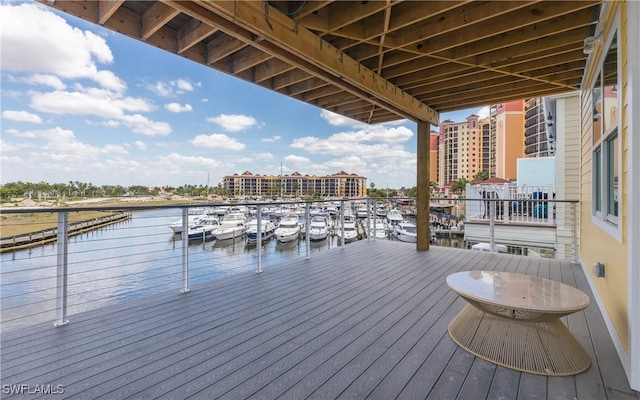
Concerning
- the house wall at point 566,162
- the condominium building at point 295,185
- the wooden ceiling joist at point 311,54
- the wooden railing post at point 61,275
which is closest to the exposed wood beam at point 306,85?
the wooden ceiling joist at point 311,54

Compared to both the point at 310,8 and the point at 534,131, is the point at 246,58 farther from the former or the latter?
the point at 534,131

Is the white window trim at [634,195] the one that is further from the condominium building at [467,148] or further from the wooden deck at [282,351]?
the condominium building at [467,148]

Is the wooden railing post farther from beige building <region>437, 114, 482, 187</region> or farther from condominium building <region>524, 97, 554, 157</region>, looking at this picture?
beige building <region>437, 114, 482, 187</region>

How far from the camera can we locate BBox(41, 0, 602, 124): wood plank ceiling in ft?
7.48

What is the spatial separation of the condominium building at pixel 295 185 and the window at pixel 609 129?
1493 centimetres

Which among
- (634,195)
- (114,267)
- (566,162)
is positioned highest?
(566,162)

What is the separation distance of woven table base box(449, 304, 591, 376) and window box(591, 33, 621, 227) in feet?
2.98

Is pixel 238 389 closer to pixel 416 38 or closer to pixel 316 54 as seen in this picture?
pixel 316 54

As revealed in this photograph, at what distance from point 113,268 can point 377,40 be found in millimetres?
7841

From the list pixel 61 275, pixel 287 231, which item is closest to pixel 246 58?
pixel 61 275

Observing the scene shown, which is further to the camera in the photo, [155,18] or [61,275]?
[155,18]

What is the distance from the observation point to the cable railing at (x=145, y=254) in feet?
6.90

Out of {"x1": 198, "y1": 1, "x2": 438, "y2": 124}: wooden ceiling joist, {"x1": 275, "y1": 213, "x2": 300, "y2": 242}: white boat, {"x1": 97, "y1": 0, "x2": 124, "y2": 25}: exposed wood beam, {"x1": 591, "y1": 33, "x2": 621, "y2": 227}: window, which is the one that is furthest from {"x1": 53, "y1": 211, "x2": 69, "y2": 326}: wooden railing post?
{"x1": 275, "y1": 213, "x2": 300, "y2": 242}: white boat

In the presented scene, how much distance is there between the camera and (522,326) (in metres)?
1.82
